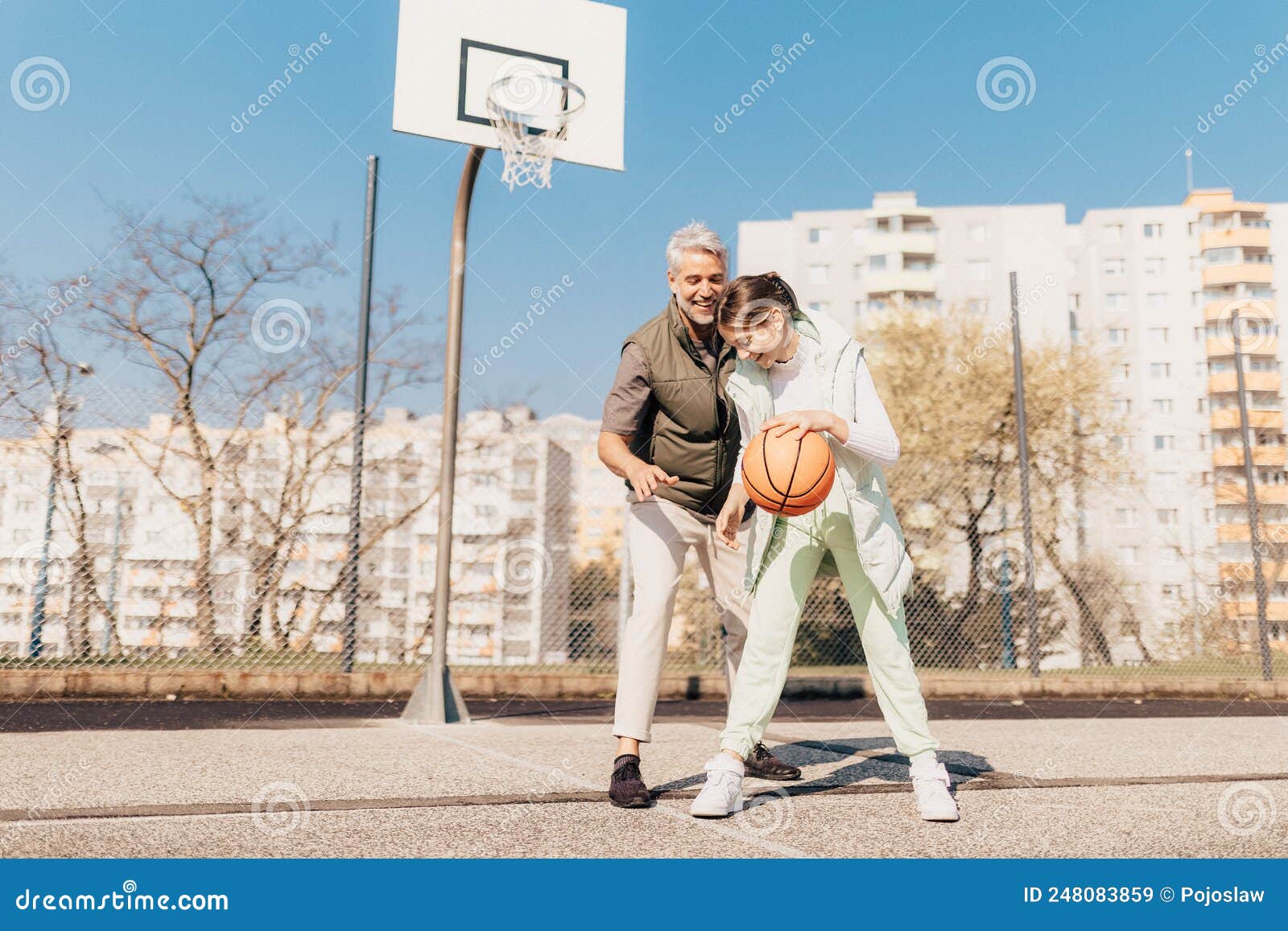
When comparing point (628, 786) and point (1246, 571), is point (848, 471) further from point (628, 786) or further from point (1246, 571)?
point (1246, 571)

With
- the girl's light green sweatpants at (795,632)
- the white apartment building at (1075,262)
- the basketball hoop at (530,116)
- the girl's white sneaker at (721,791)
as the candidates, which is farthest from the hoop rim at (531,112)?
the white apartment building at (1075,262)

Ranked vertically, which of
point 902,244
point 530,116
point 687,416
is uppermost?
point 902,244

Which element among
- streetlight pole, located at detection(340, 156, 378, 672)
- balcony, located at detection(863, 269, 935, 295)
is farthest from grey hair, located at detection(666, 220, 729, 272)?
balcony, located at detection(863, 269, 935, 295)

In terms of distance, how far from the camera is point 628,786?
2.97 meters

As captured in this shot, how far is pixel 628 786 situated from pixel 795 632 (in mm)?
709

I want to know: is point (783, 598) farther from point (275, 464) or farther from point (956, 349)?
point (956, 349)

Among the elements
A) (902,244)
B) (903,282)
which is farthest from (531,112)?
(902,244)

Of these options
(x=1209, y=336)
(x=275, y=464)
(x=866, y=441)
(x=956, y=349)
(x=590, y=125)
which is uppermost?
(x=1209, y=336)

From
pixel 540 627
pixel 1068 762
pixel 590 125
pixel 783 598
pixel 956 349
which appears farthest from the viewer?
pixel 956 349

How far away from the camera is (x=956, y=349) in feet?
61.4

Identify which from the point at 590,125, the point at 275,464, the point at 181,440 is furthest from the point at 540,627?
the point at 590,125

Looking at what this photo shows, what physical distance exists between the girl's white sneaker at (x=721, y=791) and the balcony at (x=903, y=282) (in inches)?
2192
